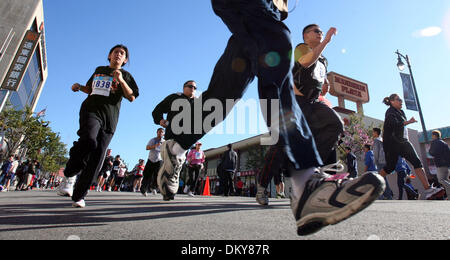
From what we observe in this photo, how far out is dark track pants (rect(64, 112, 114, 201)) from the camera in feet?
8.74

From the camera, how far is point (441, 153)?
21.6ft

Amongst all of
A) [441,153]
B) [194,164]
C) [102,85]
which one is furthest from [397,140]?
[194,164]

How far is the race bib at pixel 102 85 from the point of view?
2.90 m

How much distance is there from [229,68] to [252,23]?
409 millimetres

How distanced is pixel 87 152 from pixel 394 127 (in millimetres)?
5426

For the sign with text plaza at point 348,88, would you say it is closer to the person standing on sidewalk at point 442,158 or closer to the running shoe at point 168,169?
the person standing on sidewalk at point 442,158

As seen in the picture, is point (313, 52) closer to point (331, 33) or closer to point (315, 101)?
point (331, 33)

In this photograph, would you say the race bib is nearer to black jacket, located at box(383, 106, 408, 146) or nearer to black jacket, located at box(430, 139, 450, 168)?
black jacket, located at box(383, 106, 408, 146)

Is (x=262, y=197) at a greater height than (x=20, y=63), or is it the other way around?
(x=20, y=63)

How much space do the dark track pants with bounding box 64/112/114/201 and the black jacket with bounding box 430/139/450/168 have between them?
7.76 metres

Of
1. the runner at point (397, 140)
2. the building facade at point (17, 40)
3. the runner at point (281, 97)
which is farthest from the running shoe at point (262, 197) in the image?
the building facade at point (17, 40)

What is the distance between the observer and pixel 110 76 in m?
3.02
